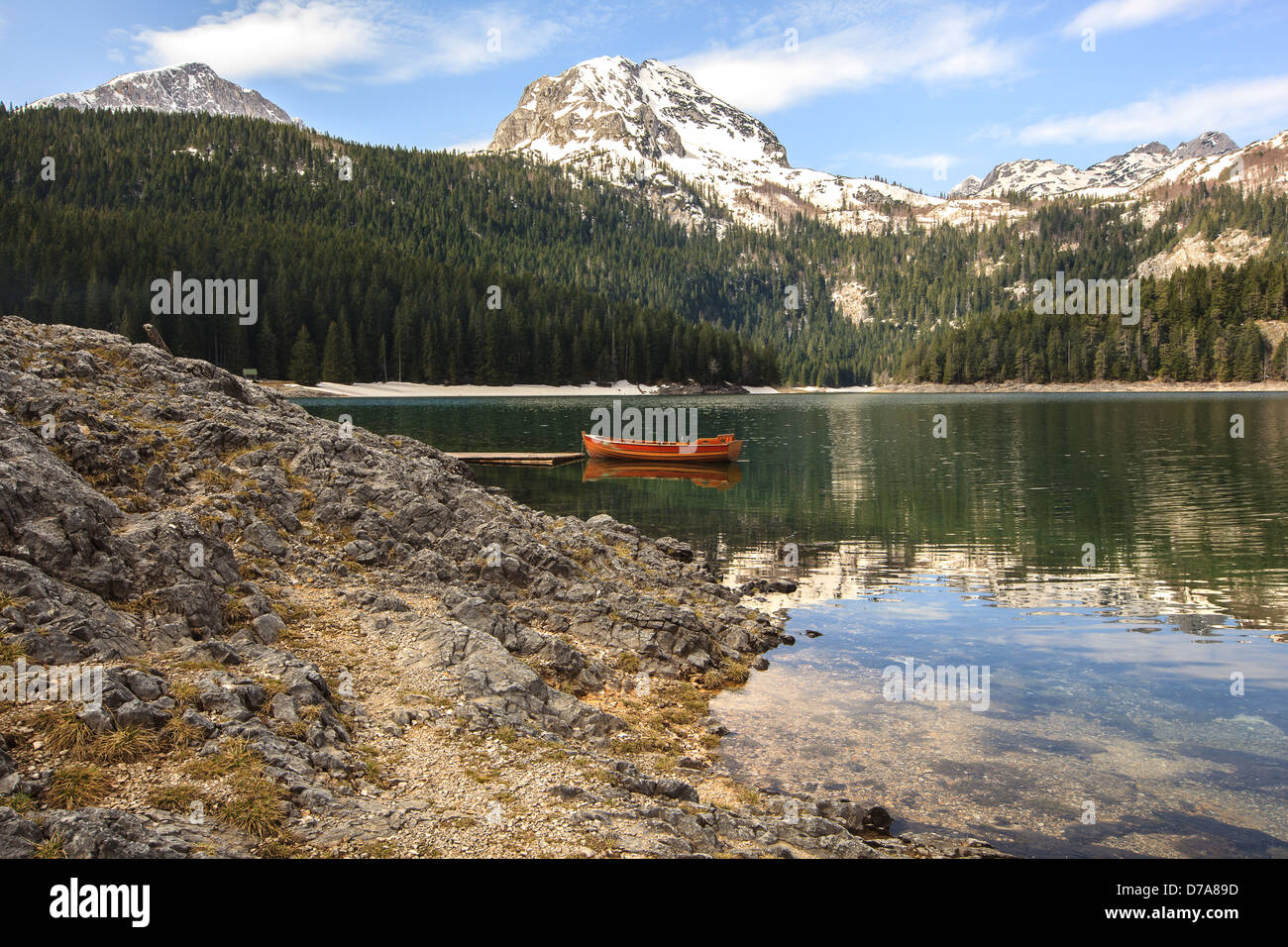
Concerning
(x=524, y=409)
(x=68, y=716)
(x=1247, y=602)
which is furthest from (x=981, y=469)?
(x=524, y=409)

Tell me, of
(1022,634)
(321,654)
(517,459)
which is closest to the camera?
(321,654)

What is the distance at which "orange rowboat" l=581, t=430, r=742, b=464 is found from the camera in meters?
59.3

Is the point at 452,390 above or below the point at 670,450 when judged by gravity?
above

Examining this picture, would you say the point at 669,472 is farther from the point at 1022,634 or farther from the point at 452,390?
the point at 452,390

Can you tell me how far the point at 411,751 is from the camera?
10.8m

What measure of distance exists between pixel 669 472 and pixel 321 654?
149 ft

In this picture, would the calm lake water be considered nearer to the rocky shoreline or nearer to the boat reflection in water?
the boat reflection in water

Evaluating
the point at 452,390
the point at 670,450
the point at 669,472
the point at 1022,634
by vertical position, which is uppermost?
the point at 452,390

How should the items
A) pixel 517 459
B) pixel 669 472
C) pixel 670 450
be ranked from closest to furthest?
pixel 517 459, pixel 669 472, pixel 670 450

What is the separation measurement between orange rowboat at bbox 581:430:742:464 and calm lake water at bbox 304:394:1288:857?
334 cm

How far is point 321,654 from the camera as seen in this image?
542 inches

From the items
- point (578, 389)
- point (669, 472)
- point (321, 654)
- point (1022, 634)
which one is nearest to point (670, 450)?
point (669, 472)

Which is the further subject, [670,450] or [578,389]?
[578,389]

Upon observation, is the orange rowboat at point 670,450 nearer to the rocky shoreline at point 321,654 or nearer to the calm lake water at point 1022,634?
the calm lake water at point 1022,634
